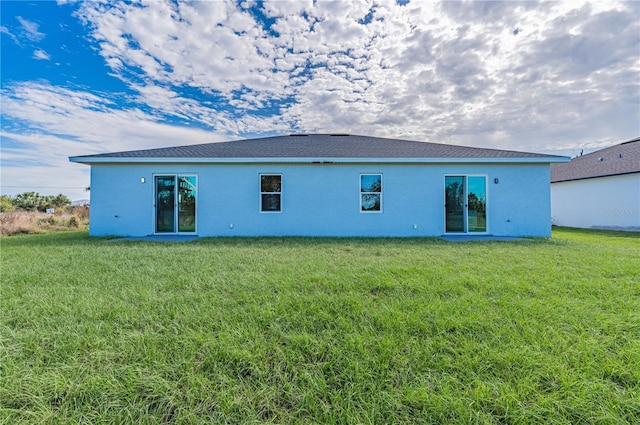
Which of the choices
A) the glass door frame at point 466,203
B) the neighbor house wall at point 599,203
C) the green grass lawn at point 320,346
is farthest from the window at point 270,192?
the neighbor house wall at point 599,203

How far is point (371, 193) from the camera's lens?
9.23 m

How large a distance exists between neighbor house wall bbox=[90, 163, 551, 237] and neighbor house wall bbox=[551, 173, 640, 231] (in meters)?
7.77

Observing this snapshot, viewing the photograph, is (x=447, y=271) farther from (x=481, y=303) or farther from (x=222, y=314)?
(x=222, y=314)

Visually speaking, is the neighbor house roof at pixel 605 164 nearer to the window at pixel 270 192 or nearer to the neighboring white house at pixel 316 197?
the neighboring white house at pixel 316 197

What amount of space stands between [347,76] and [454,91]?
5.22 meters

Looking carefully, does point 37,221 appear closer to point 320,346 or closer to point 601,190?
point 320,346

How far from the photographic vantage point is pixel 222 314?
9.58 ft

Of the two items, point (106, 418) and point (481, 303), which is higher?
point (481, 303)

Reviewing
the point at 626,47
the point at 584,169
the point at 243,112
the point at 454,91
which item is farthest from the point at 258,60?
the point at 584,169

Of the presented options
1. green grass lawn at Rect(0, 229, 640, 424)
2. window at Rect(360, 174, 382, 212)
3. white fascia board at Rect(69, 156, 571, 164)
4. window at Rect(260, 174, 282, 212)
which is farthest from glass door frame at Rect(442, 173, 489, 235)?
window at Rect(260, 174, 282, 212)

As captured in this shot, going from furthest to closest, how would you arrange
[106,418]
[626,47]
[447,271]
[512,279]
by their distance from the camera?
[626,47] < [447,271] < [512,279] < [106,418]

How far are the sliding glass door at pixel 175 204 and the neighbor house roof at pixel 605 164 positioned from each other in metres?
19.3

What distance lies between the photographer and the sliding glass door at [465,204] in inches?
365

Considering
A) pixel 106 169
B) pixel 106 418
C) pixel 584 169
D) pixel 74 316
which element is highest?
pixel 584 169
